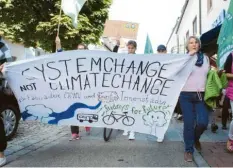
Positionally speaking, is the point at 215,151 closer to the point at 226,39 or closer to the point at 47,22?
the point at 226,39

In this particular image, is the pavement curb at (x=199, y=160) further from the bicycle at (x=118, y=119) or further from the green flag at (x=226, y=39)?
the green flag at (x=226, y=39)

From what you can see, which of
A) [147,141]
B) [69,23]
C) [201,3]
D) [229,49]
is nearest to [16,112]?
[147,141]

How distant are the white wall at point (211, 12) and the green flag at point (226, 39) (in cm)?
777

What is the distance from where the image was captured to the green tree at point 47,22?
814 inches

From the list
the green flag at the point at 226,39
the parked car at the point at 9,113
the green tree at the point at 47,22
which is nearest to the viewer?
the green flag at the point at 226,39

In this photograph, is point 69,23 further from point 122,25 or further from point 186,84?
point 186,84

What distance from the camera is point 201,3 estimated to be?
21.4m

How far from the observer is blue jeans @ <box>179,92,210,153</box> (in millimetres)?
5754

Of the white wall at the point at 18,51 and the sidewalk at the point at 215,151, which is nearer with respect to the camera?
the sidewalk at the point at 215,151

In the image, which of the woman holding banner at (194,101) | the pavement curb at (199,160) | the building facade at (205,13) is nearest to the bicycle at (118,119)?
the woman holding banner at (194,101)

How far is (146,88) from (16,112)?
290cm

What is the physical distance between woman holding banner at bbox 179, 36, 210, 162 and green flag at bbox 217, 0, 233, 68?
0.68 meters

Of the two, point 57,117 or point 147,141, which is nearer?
point 57,117

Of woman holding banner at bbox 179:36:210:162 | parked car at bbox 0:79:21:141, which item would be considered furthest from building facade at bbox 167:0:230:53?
parked car at bbox 0:79:21:141
